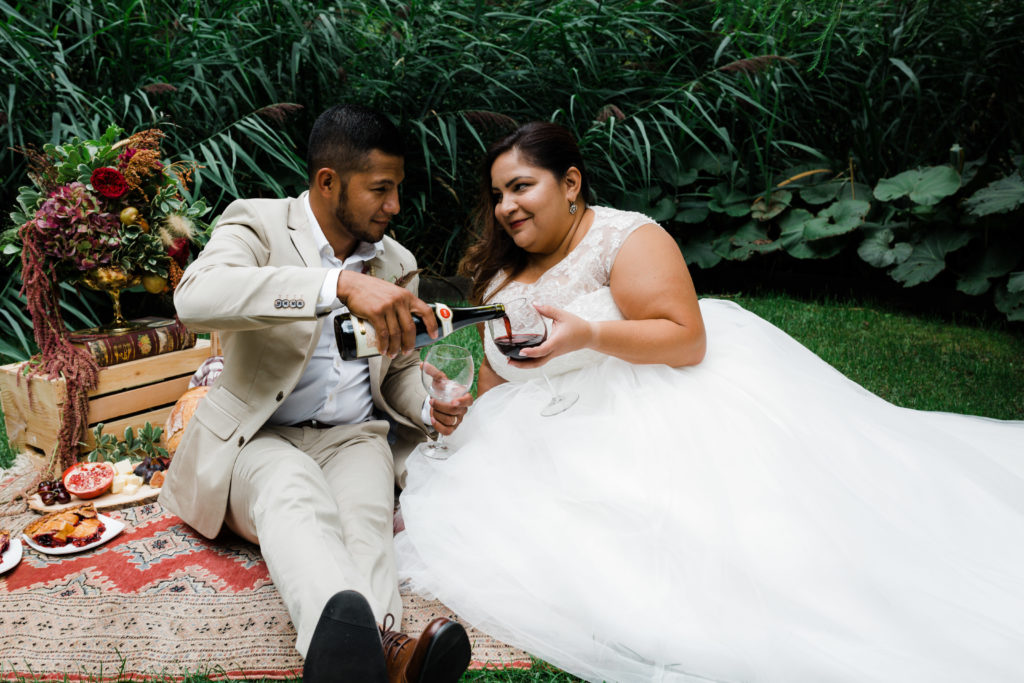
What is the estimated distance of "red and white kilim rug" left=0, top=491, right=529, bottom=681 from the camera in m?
1.98

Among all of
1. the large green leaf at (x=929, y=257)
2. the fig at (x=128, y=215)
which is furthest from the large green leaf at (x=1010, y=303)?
the fig at (x=128, y=215)

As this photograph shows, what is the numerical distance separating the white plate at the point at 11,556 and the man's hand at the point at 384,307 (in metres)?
1.61

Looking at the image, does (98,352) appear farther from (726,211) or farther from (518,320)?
(726,211)

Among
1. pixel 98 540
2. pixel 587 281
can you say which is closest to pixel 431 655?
pixel 587 281

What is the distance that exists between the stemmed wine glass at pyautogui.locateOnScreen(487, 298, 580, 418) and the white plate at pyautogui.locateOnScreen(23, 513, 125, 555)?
5.55 feet

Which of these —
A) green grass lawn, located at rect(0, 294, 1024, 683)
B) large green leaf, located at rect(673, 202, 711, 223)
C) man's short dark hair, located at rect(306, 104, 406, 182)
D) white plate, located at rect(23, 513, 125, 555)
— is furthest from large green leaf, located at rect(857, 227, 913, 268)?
white plate, located at rect(23, 513, 125, 555)

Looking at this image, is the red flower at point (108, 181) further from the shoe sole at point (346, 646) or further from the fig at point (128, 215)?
the shoe sole at point (346, 646)

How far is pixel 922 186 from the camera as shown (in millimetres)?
5758

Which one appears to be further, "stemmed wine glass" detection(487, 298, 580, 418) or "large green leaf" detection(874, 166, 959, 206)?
"large green leaf" detection(874, 166, 959, 206)

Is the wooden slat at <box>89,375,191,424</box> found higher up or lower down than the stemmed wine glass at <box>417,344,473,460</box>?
lower down

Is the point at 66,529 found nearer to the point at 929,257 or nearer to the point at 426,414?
the point at 426,414

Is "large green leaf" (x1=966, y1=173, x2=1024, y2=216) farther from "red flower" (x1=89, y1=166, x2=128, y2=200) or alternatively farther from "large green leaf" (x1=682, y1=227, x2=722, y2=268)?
"red flower" (x1=89, y1=166, x2=128, y2=200)

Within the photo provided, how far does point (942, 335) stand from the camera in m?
5.32

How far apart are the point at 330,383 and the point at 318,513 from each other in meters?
0.76
